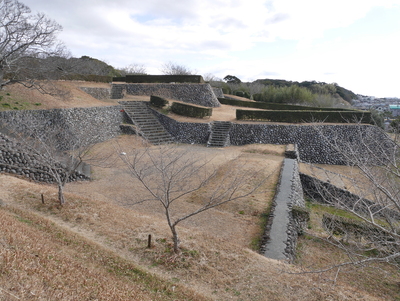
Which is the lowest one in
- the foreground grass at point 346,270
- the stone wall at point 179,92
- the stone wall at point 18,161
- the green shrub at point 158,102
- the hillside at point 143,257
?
the foreground grass at point 346,270

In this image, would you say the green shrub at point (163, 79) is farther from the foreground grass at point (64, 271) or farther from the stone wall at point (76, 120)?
the foreground grass at point (64, 271)

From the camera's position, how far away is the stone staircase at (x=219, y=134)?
60.3 ft

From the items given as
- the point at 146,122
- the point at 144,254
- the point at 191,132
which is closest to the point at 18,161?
the point at 144,254

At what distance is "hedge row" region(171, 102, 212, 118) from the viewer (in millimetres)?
20622

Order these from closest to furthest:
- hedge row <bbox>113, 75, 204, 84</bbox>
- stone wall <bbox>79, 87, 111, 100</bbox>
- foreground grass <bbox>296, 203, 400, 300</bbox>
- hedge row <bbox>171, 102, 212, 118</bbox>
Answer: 1. foreground grass <bbox>296, 203, 400, 300</bbox>
2. hedge row <bbox>171, 102, 212, 118</bbox>
3. stone wall <bbox>79, 87, 111, 100</bbox>
4. hedge row <bbox>113, 75, 204, 84</bbox>

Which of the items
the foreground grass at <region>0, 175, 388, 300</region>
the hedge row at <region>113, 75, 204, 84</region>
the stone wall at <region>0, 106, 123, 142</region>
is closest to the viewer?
the foreground grass at <region>0, 175, 388, 300</region>

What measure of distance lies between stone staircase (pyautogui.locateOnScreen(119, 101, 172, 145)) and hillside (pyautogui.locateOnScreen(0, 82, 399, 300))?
29.8ft

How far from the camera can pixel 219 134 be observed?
63.0 ft

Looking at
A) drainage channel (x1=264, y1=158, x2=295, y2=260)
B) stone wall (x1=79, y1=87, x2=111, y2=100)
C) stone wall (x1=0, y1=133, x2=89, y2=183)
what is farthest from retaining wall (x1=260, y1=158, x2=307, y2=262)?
stone wall (x1=79, y1=87, x2=111, y2=100)

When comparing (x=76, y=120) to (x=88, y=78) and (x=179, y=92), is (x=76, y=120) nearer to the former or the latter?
(x=88, y=78)

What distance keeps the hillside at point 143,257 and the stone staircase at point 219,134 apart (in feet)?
27.6

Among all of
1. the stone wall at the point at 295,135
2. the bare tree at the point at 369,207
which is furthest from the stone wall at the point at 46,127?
the bare tree at the point at 369,207

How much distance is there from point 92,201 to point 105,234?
2345mm

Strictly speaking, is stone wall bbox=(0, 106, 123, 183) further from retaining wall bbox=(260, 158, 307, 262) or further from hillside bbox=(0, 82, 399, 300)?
retaining wall bbox=(260, 158, 307, 262)
